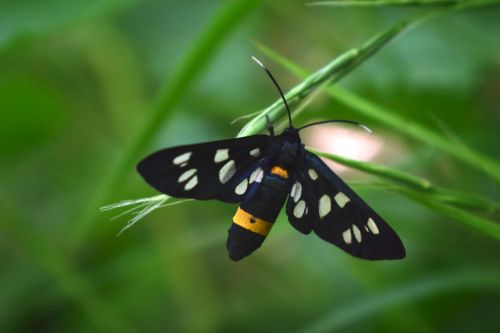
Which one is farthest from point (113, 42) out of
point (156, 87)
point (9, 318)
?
point (9, 318)

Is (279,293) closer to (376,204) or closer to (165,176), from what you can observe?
(376,204)

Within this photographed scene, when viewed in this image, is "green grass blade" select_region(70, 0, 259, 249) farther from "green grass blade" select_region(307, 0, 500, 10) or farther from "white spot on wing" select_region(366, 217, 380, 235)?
"white spot on wing" select_region(366, 217, 380, 235)

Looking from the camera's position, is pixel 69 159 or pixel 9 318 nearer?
pixel 9 318

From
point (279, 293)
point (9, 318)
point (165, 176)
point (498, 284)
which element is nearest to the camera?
point (165, 176)

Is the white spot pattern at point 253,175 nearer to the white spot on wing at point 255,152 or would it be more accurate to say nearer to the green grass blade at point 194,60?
the white spot on wing at point 255,152

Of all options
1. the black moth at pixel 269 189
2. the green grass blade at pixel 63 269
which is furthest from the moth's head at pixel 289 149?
the green grass blade at pixel 63 269

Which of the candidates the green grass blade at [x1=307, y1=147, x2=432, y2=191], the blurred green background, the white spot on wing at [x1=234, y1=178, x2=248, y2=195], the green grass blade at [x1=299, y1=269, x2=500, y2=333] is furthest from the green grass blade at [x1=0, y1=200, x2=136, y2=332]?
the green grass blade at [x1=307, y1=147, x2=432, y2=191]

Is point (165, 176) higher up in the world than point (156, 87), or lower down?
higher up
